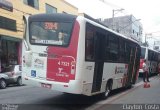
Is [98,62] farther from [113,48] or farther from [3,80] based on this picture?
[3,80]

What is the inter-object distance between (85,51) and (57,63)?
104cm

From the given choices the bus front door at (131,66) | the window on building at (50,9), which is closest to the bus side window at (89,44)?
A: the bus front door at (131,66)

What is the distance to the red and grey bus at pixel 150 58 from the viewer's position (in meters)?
30.5

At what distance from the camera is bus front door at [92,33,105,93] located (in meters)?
11.8

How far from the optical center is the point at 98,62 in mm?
11977

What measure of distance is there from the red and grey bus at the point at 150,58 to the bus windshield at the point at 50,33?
20402mm

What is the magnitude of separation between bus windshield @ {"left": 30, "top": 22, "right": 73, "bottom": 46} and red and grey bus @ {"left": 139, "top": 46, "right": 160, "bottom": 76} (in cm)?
2040

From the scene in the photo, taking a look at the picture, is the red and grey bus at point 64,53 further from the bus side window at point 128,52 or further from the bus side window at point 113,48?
the bus side window at point 128,52

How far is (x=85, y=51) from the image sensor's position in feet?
35.0

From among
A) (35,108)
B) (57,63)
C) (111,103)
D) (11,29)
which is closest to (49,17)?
(57,63)

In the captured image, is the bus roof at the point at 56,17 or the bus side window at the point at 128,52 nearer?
the bus roof at the point at 56,17

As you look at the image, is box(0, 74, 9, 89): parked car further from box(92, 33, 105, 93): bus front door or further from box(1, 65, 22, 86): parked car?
box(92, 33, 105, 93): bus front door

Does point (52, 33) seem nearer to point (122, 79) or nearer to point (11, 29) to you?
point (122, 79)

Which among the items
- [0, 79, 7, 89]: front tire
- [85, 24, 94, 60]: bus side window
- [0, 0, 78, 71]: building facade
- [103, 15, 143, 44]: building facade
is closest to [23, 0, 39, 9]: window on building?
[0, 0, 78, 71]: building facade
